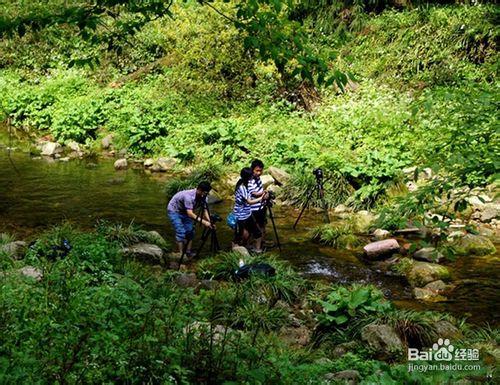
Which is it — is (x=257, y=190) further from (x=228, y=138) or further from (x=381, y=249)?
(x=228, y=138)

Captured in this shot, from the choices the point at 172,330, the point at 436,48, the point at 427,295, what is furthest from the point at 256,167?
the point at 436,48

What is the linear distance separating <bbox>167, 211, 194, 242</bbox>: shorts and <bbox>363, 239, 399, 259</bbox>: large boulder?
3.33m

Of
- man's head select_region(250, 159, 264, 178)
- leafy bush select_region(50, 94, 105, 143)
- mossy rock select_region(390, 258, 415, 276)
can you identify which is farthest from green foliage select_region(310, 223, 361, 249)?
leafy bush select_region(50, 94, 105, 143)

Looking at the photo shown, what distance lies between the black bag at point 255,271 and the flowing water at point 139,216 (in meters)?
1.23

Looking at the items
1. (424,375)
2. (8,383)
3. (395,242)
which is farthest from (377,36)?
(8,383)

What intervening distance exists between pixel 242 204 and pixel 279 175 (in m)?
4.76

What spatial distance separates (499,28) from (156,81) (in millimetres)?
12308

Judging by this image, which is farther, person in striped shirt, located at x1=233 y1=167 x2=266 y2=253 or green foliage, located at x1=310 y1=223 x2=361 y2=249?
green foliage, located at x1=310 y1=223 x2=361 y2=249

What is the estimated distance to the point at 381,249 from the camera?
11.2 meters

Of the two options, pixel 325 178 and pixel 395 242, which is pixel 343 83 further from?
pixel 325 178

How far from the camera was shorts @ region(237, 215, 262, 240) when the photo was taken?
36.8ft

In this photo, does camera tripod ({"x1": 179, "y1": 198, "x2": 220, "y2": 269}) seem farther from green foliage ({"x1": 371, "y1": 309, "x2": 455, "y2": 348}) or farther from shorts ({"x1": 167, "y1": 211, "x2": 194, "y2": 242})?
green foliage ({"x1": 371, "y1": 309, "x2": 455, "y2": 348})

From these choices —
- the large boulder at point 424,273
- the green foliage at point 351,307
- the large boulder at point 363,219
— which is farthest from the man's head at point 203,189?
the large boulder at point 363,219

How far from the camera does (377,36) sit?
881 inches
